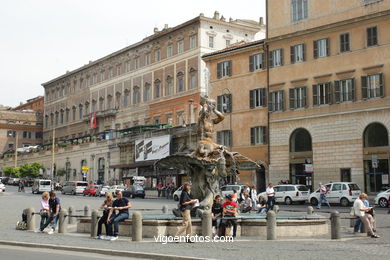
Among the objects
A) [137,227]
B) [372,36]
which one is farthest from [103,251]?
[372,36]

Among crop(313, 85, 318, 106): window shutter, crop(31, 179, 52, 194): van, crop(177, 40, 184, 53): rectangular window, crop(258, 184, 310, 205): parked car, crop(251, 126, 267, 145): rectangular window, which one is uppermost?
crop(177, 40, 184, 53): rectangular window

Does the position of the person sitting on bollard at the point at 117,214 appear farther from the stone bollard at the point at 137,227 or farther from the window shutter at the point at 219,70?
the window shutter at the point at 219,70

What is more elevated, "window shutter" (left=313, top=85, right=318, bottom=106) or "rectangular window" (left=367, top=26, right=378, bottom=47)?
"rectangular window" (left=367, top=26, right=378, bottom=47)

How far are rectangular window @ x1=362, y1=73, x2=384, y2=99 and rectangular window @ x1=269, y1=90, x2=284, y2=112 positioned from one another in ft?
26.2

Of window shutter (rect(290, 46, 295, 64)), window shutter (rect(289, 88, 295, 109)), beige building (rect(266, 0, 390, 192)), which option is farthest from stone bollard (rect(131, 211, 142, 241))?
window shutter (rect(290, 46, 295, 64))

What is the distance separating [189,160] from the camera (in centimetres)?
2077

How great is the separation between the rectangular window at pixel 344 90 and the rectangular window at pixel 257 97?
7.74 m

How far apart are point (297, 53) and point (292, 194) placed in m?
12.6

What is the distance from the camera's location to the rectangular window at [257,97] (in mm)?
50209

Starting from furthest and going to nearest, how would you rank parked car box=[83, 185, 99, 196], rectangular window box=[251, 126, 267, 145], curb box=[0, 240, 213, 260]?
parked car box=[83, 185, 99, 196] → rectangular window box=[251, 126, 267, 145] → curb box=[0, 240, 213, 260]

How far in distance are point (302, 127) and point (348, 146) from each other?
15.5 feet

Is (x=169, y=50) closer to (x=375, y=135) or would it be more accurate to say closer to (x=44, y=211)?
(x=375, y=135)

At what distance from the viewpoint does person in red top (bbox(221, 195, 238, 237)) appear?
1802cm

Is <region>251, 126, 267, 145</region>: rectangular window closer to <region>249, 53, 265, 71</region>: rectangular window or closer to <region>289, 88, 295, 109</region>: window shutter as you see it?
<region>289, 88, 295, 109</region>: window shutter
